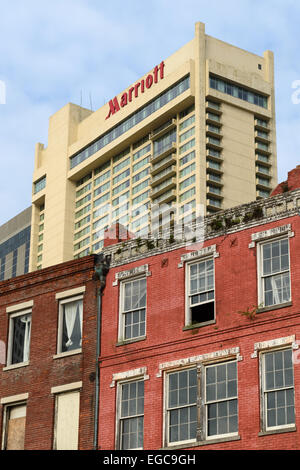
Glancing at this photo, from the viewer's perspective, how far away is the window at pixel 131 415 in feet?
101

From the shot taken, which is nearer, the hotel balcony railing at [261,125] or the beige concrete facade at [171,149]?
the beige concrete facade at [171,149]

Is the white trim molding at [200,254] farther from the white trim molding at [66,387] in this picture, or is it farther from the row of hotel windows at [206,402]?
the white trim molding at [66,387]

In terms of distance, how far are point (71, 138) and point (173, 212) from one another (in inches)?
1569

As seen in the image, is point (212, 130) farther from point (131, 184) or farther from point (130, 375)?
point (130, 375)

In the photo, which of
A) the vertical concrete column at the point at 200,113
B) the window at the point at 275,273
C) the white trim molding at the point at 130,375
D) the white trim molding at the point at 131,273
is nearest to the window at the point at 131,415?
the white trim molding at the point at 130,375

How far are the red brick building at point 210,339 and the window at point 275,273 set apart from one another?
0.04m

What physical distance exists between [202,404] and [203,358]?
1.56m

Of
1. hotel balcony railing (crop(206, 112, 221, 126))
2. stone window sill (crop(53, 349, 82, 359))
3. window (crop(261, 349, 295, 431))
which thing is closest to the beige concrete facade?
hotel balcony railing (crop(206, 112, 221, 126))

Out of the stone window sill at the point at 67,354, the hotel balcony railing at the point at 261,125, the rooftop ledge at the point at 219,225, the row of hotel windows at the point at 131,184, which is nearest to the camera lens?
the rooftop ledge at the point at 219,225

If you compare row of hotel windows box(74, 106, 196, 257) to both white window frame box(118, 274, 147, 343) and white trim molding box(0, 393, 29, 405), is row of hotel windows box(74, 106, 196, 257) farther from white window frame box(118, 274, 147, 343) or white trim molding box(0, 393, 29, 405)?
white window frame box(118, 274, 147, 343)

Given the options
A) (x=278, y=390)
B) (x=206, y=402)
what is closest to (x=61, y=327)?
(x=206, y=402)

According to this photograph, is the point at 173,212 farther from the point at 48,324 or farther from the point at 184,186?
the point at 48,324

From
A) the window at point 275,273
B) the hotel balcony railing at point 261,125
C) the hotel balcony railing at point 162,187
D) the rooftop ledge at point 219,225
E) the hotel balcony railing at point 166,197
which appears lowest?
the window at point 275,273
